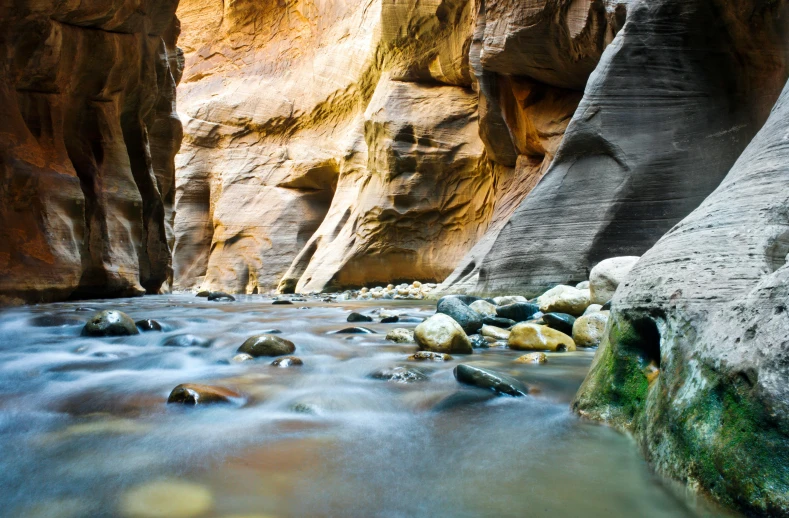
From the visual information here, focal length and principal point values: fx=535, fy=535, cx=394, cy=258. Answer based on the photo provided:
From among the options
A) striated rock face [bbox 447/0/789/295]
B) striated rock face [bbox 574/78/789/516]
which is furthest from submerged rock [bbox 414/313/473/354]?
striated rock face [bbox 447/0/789/295]

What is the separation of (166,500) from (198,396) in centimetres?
92

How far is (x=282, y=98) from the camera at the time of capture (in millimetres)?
21062

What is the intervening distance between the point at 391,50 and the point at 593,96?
9794 millimetres

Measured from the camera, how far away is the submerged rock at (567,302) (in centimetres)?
468

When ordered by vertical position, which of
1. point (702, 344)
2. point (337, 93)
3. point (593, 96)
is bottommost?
point (702, 344)

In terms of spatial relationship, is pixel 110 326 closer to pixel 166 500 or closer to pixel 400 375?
pixel 400 375

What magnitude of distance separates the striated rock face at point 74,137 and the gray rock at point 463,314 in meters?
4.71

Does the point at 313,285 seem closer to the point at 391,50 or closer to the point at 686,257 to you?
the point at 391,50

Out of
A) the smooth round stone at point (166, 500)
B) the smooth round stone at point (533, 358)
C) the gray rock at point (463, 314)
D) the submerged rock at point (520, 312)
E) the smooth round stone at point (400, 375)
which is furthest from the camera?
the submerged rock at point (520, 312)

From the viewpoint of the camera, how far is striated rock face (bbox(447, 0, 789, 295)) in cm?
607

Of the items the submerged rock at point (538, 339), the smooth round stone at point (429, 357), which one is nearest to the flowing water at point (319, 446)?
the smooth round stone at point (429, 357)

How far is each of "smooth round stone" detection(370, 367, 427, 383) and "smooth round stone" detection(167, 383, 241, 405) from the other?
70 centimetres

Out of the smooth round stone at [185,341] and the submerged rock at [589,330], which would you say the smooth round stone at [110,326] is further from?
the submerged rock at [589,330]

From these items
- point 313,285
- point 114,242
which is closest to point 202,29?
point 313,285
